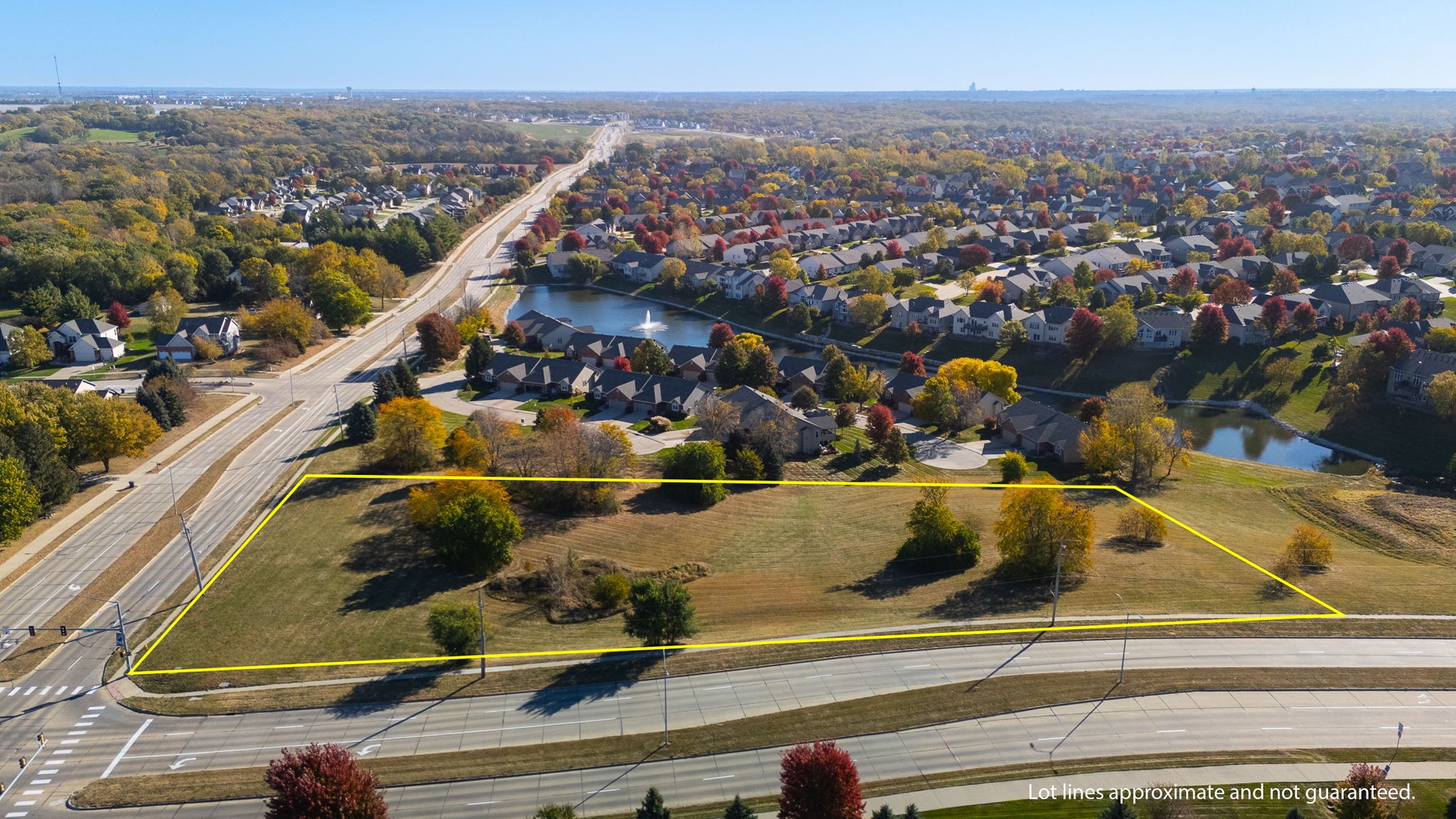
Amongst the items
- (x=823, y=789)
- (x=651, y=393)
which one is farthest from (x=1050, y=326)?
(x=823, y=789)

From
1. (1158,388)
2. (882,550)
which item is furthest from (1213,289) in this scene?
Result: (882,550)

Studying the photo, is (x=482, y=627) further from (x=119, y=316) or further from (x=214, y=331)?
(x=119, y=316)

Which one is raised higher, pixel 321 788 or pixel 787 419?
pixel 787 419

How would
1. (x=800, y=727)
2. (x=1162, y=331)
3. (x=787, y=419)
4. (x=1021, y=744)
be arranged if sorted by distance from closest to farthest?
(x=1021, y=744) < (x=800, y=727) < (x=787, y=419) < (x=1162, y=331)

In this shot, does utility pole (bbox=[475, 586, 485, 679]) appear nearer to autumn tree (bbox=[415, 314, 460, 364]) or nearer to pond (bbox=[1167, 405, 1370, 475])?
autumn tree (bbox=[415, 314, 460, 364])

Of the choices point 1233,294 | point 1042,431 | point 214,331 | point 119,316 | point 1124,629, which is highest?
point 1233,294

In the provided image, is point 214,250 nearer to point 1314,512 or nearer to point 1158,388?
point 1158,388
